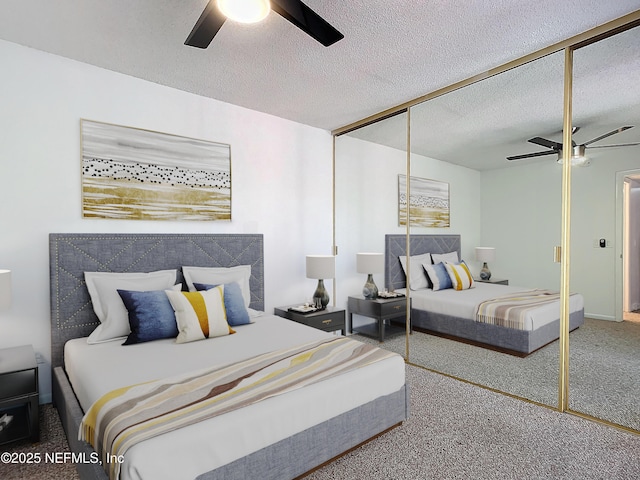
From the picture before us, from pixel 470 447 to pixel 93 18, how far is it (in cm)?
337

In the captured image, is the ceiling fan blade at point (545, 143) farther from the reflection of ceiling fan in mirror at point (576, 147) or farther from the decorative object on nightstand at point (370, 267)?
Answer: the decorative object on nightstand at point (370, 267)

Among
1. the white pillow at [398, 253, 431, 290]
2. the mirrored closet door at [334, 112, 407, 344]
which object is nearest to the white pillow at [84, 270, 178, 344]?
the mirrored closet door at [334, 112, 407, 344]

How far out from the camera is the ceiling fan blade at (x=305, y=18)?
1620 millimetres

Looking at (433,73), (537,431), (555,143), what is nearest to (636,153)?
(555,143)

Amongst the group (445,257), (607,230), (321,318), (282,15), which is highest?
(282,15)

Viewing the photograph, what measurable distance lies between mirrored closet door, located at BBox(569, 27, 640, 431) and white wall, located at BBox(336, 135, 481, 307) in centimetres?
78

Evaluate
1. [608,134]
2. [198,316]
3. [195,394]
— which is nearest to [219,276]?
[198,316]

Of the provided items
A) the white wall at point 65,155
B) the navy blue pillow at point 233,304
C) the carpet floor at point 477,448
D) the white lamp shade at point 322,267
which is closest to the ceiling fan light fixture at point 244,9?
the white wall at point 65,155

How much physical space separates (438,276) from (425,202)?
710 mm

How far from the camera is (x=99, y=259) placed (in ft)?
9.07

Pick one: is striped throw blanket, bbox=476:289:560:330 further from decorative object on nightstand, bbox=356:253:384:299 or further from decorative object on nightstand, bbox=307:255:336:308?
decorative object on nightstand, bbox=307:255:336:308

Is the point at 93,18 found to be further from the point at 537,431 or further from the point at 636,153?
the point at 537,431

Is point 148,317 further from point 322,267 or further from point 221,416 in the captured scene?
point 322,267

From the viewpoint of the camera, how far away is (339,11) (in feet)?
6.95
